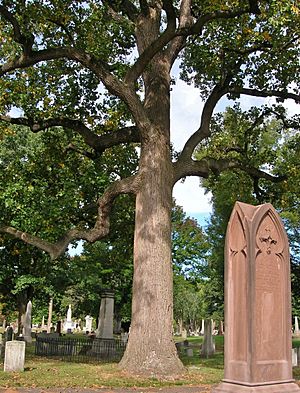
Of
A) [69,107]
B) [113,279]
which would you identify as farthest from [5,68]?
[113,279]

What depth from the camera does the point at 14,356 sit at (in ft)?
42.2

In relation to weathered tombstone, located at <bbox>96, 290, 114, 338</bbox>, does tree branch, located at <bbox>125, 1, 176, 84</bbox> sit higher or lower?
higher

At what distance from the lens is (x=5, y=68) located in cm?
1398

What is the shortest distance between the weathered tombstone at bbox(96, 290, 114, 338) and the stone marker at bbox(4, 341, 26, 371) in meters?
11.3

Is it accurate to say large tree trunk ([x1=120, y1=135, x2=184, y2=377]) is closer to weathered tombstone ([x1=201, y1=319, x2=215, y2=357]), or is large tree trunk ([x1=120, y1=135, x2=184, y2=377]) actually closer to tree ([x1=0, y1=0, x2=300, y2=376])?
tree ([x1=0, y1=0, x2=300, y2=376])

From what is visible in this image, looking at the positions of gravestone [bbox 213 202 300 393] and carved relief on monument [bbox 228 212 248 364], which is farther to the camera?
carved relief on monument [bbox 228 212 248 364]

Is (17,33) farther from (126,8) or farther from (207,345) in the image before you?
(207,345)

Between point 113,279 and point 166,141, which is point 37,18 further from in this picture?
point 113,279

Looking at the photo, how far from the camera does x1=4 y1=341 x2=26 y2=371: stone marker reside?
505 inches

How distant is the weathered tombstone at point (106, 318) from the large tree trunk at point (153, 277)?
37.7 feet

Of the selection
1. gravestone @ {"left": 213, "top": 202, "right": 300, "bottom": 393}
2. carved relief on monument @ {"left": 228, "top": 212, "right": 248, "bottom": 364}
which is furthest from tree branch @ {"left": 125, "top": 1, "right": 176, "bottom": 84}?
carved relief on monument @ {"left": 228, "top": 212, "right": 248, "bottom": 364}

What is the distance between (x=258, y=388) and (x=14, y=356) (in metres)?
8.07

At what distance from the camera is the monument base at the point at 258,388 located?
263 inches

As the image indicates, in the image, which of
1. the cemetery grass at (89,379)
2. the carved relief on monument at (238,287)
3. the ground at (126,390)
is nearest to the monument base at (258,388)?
the carved relief on monument at (238,287)
